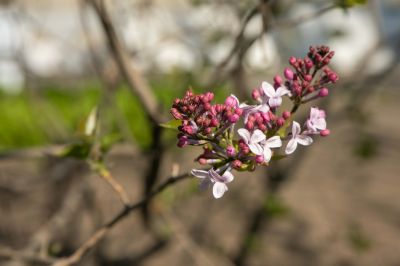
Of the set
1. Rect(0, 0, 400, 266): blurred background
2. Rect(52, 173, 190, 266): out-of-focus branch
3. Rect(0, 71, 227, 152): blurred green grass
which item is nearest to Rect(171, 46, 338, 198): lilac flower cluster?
Rect(52, 173, 190, 266): out-of-focus branch

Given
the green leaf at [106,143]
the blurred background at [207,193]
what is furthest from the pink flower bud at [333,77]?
the blurred background at [207,193]

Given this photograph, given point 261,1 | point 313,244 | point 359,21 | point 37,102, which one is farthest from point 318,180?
point 359,21

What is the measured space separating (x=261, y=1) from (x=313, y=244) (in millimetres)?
3151

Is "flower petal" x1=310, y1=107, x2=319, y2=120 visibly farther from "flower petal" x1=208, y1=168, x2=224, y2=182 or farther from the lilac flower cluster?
"flower petal" x1=208, y1=168, x2=224, y2=182

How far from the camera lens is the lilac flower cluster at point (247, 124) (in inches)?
44.2

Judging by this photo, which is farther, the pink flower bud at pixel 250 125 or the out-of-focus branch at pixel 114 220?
the out-of-focus branch at pixel 114 220

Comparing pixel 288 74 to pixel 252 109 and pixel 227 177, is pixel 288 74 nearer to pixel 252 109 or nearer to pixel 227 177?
pixel 252 109

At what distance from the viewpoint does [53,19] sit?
13023 millimetres

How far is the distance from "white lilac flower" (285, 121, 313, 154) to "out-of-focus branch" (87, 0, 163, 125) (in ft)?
3.87

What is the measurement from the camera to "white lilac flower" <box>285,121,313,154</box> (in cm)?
118

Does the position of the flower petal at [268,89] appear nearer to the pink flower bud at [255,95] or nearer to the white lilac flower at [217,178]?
the pink flower bud at [255,95]

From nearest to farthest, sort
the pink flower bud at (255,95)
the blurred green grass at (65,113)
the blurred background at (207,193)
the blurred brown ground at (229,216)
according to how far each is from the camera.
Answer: the pink flower bud at (255,95), the blurred background at (207,193), the blurred brown ground at (229,216), the blurred green grass at (65,113)

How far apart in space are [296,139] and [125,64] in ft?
4.59

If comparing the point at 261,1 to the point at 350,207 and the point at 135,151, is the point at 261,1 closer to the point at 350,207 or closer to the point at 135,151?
the point at 135,151
